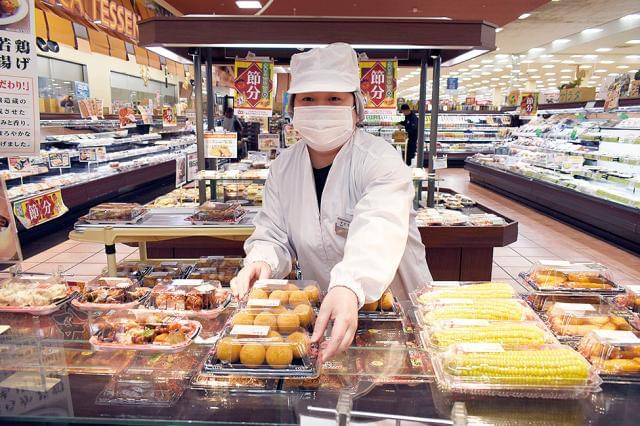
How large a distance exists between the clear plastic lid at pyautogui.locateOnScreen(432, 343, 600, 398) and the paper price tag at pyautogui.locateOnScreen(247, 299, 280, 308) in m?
0.55

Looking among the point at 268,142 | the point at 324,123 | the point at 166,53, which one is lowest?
the point at 268,142

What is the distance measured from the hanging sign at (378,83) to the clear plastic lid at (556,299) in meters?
3.01

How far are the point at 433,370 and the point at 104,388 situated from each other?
93 centimetres

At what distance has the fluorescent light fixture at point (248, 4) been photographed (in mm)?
9092

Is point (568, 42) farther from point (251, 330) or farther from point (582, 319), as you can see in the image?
point (251, 330)

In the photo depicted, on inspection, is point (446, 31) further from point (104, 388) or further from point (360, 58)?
point (104, 388)

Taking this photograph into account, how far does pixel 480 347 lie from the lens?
→ 1394mm

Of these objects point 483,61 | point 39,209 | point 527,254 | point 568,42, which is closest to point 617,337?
point 39,209

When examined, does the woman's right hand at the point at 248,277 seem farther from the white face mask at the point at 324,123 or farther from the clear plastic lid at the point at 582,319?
the clear plastic lid at the point at 582,319

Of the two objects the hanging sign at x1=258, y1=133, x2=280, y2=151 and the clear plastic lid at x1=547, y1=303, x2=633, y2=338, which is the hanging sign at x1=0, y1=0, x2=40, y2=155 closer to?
the clear plastic lid at x1=547, y1=303, x2=633, y2=338

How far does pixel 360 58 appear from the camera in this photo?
478 centimetres

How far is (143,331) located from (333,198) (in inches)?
35.9

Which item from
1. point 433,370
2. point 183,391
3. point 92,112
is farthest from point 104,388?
point 92,112

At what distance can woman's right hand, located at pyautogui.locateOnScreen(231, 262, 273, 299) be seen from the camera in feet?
5.84
